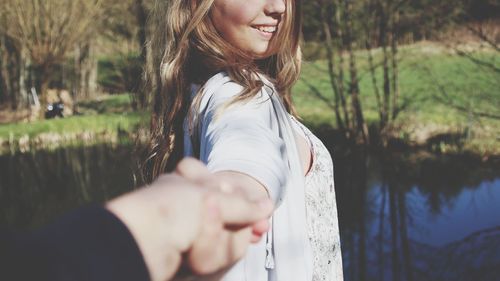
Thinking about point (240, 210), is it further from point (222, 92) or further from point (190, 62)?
point (190, 62)

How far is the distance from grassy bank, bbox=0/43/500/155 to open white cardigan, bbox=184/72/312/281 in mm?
7268

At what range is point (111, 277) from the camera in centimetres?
40

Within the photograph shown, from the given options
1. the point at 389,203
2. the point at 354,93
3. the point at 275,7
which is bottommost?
the point at 389,203

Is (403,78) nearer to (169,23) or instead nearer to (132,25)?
(132,25)

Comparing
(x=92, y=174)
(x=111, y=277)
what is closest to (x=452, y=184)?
(x=92, y=174)

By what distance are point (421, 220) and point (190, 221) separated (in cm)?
542

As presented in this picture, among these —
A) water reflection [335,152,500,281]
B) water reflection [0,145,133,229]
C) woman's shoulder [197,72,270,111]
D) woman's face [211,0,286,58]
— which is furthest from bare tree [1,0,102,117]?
woman's shoulder [197,72,270,111]

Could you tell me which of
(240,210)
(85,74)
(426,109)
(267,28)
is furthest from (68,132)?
(240,210)

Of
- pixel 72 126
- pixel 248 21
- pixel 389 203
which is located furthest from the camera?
pixel 72 126

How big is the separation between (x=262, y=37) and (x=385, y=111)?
8.26 meters

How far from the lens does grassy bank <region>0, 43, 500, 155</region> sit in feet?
26.8

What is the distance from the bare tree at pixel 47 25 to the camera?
14180 millimetres

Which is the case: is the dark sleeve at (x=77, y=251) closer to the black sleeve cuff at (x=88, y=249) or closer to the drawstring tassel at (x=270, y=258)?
the black sleeve cuff at (x=88, y=249)

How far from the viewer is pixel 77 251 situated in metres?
0.39
